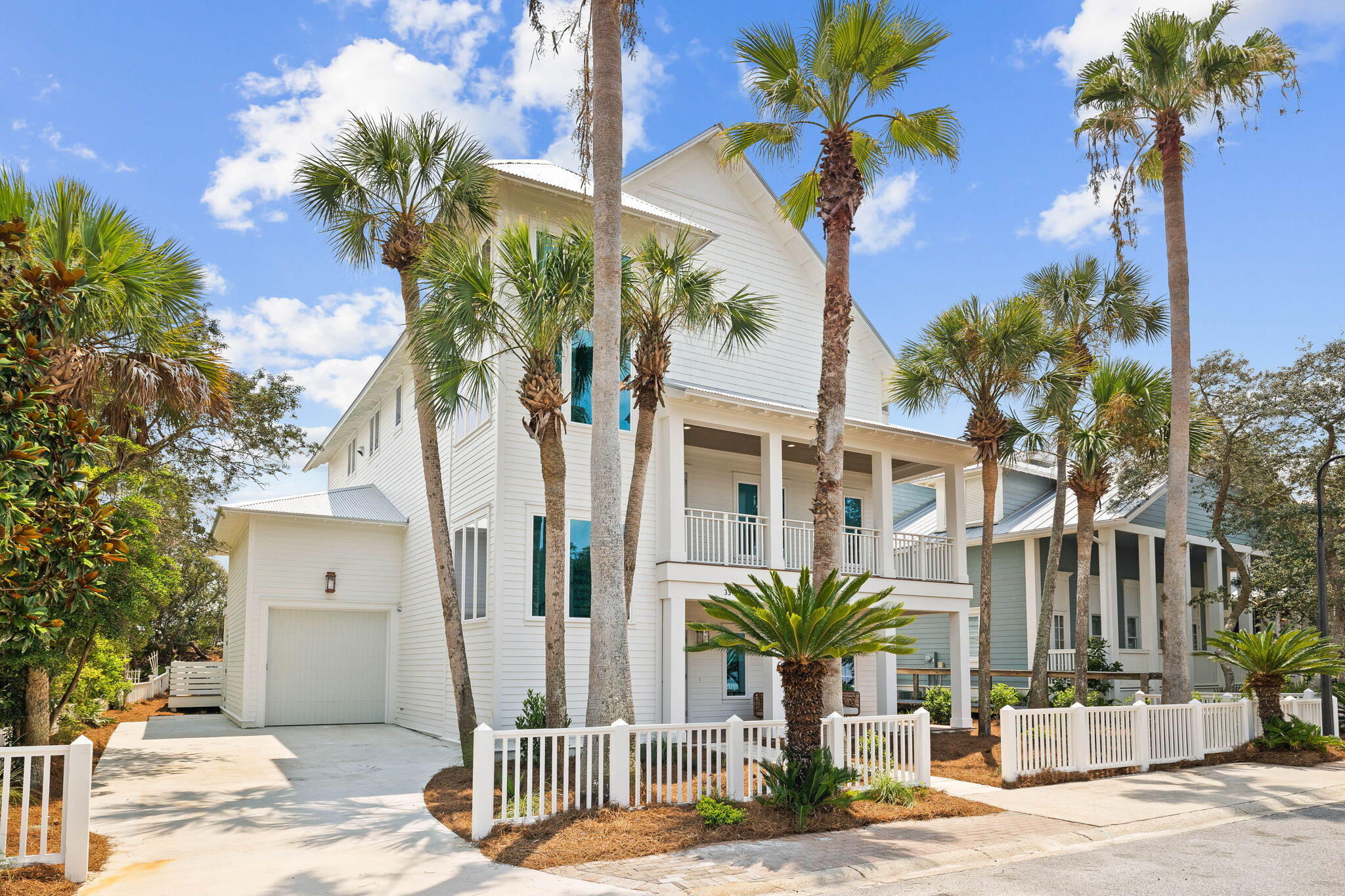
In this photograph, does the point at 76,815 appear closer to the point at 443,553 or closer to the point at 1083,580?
the point at 443,553

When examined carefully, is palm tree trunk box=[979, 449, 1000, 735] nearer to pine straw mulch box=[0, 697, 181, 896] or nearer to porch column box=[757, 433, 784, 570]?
porch column box=[757, 433, 784, 570]

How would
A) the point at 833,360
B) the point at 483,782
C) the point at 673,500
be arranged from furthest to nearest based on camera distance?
the point at 673,500 < the point at 833,360 < the point at 483,782

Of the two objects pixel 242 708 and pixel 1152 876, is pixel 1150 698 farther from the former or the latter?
pixel 242 708

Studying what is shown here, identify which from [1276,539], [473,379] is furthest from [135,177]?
[1276,539]

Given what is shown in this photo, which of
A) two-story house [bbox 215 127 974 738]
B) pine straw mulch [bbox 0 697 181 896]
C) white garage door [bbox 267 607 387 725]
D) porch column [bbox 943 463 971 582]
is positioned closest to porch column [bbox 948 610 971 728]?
two-story house [bbox 215 127 974 738]

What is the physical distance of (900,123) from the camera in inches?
555

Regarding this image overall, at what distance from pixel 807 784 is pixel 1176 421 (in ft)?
37.9

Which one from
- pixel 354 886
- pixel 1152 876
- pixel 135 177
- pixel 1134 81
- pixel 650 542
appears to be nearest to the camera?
pixel 354 886

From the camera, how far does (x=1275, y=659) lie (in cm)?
1631

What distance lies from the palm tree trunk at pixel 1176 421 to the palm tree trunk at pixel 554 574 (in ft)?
37.0

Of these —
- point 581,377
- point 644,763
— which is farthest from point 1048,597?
point 644,763

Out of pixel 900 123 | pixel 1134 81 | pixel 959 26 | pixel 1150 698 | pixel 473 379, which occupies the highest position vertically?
pixel 1134 81

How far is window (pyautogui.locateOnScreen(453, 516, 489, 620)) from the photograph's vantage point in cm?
1641

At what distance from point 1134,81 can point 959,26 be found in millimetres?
6751
